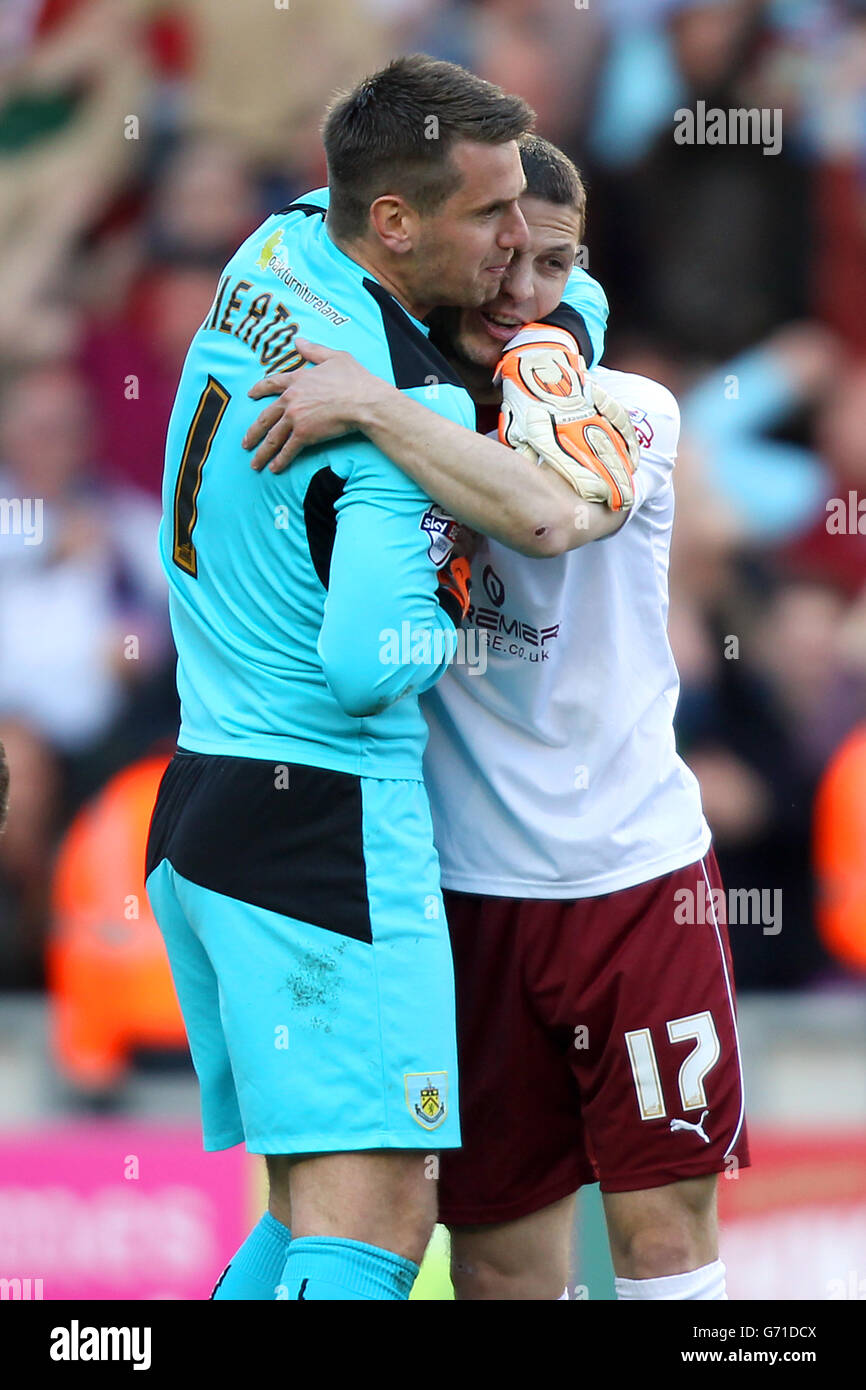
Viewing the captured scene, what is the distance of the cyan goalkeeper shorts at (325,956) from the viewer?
249 centimetres

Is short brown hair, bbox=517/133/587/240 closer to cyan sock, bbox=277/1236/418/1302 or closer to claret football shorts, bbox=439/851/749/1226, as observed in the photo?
claret football shorts, bbox=439/851/749/1226

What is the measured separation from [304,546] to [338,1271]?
3.31ft

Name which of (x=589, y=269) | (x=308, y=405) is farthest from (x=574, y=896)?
(x=589, y=269)

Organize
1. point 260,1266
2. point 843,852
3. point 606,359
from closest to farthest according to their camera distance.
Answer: point 260,1266 → point 843,852 → point 606,359

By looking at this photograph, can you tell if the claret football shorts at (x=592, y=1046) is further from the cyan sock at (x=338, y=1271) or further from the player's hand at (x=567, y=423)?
the player's hand at (x=567, y=423)

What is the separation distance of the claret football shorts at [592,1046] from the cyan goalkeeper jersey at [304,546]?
1.53 ft

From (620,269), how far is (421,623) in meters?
3.72

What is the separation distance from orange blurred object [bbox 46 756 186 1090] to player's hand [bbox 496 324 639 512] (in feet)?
9.60

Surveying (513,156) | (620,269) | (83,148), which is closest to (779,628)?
(620,269)

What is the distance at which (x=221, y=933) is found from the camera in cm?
255

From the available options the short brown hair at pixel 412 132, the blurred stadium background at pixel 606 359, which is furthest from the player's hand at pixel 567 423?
the blurred stadium background at pixel 606 359

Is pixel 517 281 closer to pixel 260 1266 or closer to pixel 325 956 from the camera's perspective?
pixel 325 956

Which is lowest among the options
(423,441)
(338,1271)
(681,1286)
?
(681,1286)

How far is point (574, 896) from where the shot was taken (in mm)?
2930
